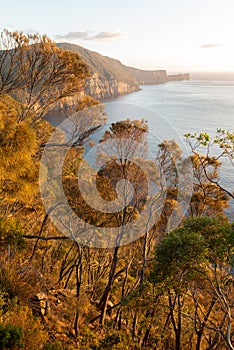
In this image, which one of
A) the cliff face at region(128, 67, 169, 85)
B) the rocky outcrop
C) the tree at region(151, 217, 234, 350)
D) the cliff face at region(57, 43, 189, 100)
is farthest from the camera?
the rocky outcrop

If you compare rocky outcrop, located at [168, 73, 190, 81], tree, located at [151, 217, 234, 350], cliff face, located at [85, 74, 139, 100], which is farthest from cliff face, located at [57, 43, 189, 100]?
tree, located at [151, 217, 234, 350]

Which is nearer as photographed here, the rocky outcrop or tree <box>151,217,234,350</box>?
tree <box>151,217,234,350</box>

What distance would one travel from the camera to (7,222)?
572cm

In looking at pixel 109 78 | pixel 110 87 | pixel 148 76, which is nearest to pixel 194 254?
pixel 110 87

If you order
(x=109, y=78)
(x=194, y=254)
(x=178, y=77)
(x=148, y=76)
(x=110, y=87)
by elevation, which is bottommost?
(x=194, y=254)

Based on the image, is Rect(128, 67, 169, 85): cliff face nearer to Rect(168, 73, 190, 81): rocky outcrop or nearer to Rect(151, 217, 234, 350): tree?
Rect(168, 73, 190, 81): rocky outcrop

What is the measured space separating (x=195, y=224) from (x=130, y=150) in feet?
12.6

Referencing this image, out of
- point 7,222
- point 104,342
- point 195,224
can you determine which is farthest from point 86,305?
point 195,224

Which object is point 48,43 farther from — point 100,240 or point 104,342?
point 104,342

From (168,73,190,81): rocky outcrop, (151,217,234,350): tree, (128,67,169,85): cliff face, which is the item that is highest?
(168,73,190,81): rocky outcrop

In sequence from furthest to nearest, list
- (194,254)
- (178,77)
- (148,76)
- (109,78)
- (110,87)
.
→ 1. (178,77)
2. (148,76)
3. (109,78)
4. (110,87)
5. (194,254)

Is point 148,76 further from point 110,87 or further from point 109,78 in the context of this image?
point 110,87

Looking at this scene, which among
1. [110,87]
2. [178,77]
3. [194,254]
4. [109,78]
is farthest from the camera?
[178,77]

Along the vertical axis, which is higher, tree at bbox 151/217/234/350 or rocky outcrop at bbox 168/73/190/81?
rocky outcrop at bbox 168/73/190/81
